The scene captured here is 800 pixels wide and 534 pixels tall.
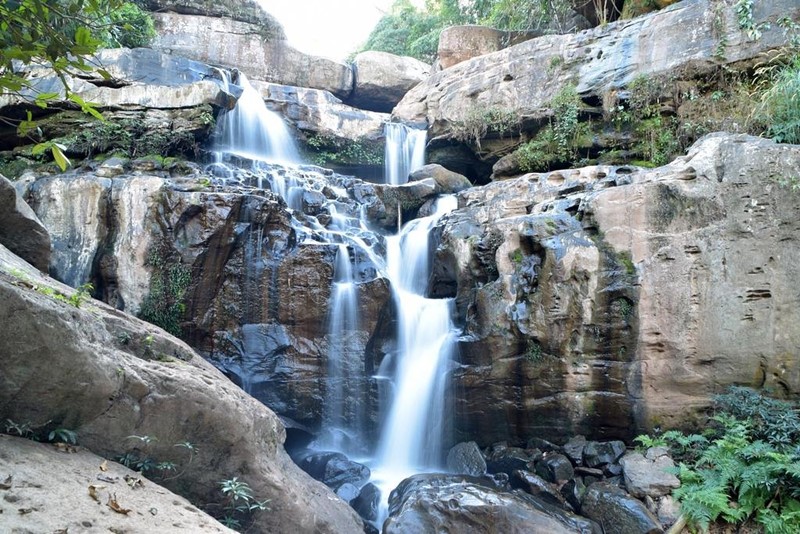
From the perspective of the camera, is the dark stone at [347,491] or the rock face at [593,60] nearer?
the dark stone at [347,491]

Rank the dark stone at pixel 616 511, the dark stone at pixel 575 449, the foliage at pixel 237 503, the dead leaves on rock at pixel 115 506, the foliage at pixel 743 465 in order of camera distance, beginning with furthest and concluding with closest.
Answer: the dark stone at pixel 575 449
the dark stone at pixel 616 511
the foliage at pixel 743 465
the foliage at pixel 237 503
the dead leaves on rock at pixel 115 506

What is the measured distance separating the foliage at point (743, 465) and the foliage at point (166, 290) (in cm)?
673

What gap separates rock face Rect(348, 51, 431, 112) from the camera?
61.2 ft

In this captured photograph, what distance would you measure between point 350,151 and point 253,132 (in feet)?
9.42

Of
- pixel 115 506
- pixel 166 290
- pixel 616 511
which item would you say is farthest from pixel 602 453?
pixel 166 290

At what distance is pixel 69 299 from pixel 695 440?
6.67 m

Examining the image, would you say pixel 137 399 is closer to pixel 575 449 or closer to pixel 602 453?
pixel 575 449

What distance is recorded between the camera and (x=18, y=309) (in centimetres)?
320

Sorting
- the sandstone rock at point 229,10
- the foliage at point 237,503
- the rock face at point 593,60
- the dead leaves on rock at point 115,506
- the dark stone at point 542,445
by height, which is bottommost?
the dark stone at point 542,445

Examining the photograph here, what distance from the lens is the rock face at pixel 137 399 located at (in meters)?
3.33

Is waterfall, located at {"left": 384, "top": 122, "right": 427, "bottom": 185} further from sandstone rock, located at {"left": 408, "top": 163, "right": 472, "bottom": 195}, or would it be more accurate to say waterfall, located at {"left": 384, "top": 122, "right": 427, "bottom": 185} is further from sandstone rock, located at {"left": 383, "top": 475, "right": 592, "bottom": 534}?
sandstone rock, located at {"left": 383, "top": 475, "right": 592, "bottom": 534}

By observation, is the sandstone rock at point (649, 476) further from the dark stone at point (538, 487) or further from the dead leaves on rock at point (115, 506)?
the dead leaves on rock at point (115, 506)

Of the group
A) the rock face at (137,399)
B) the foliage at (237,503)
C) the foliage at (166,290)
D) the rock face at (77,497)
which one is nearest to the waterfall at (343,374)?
the foliage at (166,290)

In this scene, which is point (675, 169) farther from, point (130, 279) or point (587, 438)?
point (130, 279)
